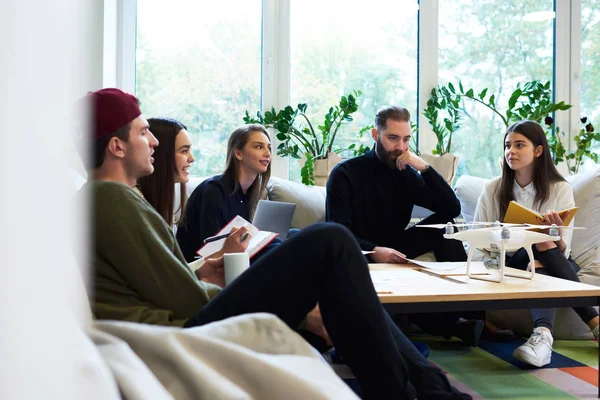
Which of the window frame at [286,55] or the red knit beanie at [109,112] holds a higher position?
the window frame at [286,55]

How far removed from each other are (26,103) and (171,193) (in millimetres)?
1693

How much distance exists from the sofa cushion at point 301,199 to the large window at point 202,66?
0.88 m

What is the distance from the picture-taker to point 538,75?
15.7ft

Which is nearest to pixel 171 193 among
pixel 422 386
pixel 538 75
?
pixel 422 386

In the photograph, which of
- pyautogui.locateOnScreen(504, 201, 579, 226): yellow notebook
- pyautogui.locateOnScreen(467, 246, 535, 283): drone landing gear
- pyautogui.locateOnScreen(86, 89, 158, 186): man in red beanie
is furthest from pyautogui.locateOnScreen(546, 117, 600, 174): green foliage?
pyautogui.locateOnScreen(86, 89, 158, 186): man in red beanie

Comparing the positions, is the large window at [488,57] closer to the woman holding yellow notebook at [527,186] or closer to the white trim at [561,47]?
the white trim at [561,47]

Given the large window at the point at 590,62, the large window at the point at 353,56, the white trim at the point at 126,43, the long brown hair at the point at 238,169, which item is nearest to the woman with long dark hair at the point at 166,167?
the long brown hair at the point at 238,169

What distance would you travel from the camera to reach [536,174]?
10.5ft

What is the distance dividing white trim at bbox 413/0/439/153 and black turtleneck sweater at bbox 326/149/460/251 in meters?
1.28

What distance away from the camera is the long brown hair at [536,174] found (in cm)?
313

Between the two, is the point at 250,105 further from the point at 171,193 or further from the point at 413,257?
the point at 171,193

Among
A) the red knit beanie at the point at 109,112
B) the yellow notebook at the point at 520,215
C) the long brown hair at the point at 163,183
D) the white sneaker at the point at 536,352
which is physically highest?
the red knit beanie at the point at 109,112

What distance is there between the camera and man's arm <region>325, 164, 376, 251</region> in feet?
10.4

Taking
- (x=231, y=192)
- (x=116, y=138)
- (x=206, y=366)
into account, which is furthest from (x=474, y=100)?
(x=206, y=366)
